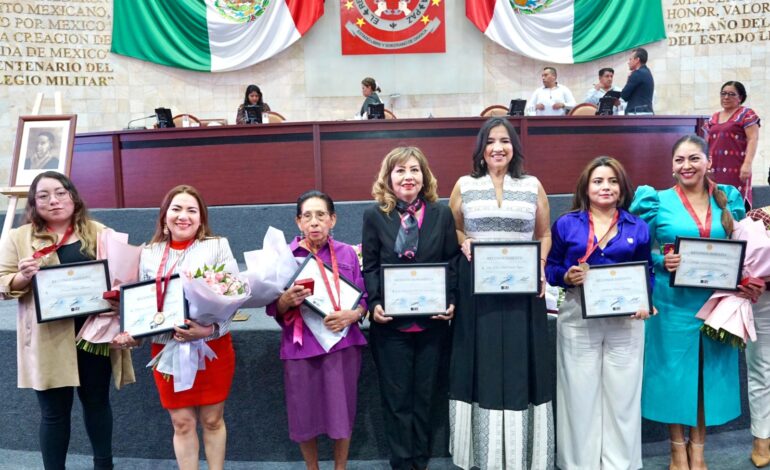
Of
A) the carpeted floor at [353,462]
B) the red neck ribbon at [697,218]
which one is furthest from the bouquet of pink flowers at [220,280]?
the red neck ribbon at [697,218]

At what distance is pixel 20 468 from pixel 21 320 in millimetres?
1052

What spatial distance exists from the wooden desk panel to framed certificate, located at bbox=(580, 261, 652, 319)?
3747 mm

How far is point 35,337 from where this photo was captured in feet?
8.90

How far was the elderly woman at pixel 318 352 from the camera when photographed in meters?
2.70

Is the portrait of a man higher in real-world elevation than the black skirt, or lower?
higher

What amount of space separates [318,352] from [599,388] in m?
1.27

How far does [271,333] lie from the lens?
3312mm

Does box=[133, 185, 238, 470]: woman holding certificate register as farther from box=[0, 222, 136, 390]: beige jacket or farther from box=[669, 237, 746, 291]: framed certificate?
box=[669, 237, 746, 291]: framed certificate

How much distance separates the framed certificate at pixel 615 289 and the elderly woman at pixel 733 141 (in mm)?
3629

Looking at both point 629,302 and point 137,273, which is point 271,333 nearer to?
point 137,273

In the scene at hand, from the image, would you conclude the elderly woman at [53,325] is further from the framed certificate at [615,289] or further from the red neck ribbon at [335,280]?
the framed certificate at [615,289]

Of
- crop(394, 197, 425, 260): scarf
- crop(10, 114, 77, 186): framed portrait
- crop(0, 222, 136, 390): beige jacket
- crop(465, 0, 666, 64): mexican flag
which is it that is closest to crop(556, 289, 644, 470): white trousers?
crop(394, 197, 425, 260): scarf

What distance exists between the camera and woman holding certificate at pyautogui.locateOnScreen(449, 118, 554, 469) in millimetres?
2740

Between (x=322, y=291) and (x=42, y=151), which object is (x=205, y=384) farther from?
(x=42, y=151)
